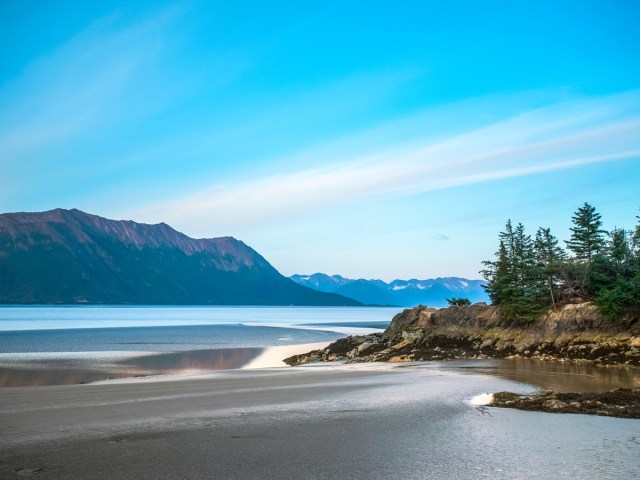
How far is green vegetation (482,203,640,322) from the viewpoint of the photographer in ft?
132

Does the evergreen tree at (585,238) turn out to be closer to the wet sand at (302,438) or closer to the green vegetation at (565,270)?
the green vegetation at (565,270)

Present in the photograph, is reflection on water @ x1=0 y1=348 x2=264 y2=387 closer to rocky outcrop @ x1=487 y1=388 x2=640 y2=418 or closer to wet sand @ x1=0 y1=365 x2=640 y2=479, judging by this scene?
wet sand @ x1=0 y1=365 x2=640 y2=479

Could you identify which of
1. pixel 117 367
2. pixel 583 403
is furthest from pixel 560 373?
pixel 117 367

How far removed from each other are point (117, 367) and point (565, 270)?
36.6m

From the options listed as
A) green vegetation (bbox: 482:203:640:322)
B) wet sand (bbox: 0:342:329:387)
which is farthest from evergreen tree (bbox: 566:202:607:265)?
wet sand (bbox: 0:342:329:387)

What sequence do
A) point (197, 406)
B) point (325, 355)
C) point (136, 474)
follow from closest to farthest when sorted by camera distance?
1. point (136, 474)
2. point (197, 406)
3. point (325, 355)

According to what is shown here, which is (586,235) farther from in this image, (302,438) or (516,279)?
(302,438)

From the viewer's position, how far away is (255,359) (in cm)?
4716

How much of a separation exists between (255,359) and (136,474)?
38742 millimetres

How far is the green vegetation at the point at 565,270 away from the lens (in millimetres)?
40156

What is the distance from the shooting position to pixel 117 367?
3912 centimetres

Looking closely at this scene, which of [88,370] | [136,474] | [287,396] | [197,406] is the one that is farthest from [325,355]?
[136,474]

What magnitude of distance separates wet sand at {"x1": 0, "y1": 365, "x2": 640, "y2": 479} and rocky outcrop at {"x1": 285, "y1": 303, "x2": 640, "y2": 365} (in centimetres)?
1765

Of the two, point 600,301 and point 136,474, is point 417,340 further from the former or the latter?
point 136,474
